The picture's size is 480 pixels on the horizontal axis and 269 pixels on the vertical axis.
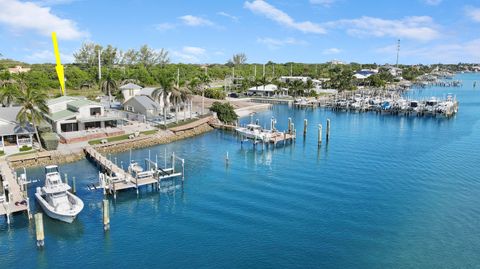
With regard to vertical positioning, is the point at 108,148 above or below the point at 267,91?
below

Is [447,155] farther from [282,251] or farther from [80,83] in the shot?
[80,83]

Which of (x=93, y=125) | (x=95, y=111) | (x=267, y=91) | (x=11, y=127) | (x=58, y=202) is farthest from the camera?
(x=267, y=91)

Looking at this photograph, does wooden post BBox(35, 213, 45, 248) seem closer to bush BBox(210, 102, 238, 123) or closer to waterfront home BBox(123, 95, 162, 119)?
waterfront home BBox(123, 95, 162, 119)

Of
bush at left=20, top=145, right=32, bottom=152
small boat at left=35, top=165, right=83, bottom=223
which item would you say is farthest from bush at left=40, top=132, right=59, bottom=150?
small boat at left=35, top=165, right=83, bottom=223

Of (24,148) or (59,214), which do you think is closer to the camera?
(59,214)

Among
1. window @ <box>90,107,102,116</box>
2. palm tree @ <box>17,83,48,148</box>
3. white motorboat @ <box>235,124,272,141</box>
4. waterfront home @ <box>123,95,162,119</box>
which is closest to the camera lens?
palm tree @ <box>17,83,48,148</box>

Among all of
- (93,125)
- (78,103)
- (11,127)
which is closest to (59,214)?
(11,127)

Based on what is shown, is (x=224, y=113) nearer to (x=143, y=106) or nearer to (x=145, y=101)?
(x=145, y=101)
